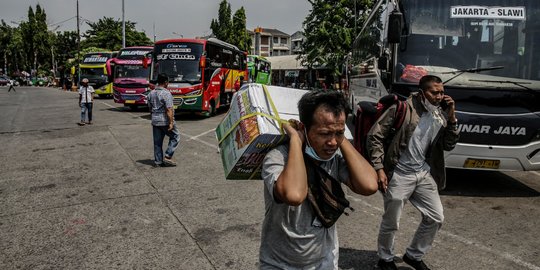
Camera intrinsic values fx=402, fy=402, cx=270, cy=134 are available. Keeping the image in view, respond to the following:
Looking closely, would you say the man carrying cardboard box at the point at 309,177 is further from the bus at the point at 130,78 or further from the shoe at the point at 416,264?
the bus at the point at 130,78

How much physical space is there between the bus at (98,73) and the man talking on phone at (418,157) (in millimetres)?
27326

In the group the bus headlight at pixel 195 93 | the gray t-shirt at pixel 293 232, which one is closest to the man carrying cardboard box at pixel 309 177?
the gray t-shirt at pixel 293 232

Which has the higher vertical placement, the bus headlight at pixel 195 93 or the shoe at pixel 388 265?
the bus headlight at pixel 195 93

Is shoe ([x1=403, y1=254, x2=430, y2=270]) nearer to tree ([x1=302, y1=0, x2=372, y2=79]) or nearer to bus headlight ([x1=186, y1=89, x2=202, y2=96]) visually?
bus headlight ([x1=186, y1=89, x2=202, y2=96])

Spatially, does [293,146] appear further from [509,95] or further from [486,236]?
[509,95]

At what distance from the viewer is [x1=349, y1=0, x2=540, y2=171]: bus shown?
561cm

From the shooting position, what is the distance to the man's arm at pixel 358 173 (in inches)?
76.4

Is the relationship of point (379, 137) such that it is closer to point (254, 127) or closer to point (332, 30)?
point (254, 127)

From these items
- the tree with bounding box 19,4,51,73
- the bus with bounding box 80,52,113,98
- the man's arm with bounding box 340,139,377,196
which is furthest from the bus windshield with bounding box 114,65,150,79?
the tree with bounding box 19,4,51,73

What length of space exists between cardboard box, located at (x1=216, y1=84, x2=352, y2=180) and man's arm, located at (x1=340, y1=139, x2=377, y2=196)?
310mm

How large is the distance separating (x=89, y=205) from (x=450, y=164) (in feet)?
16.7

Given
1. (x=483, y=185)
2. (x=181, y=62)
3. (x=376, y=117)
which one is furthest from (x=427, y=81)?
(x=181, y=62)

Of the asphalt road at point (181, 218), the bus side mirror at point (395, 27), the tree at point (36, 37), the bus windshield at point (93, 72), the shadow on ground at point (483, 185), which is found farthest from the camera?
the tree at point (36, 37)

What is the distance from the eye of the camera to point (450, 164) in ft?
19.3
